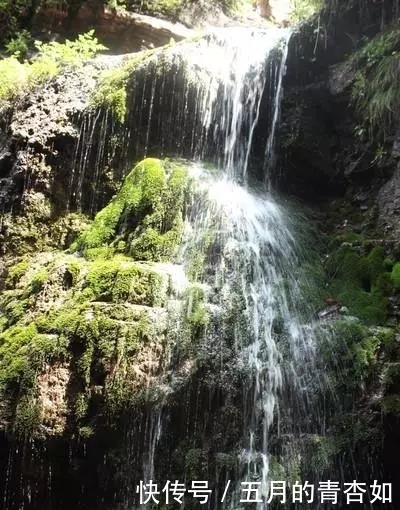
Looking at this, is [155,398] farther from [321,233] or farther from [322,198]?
[322,198]

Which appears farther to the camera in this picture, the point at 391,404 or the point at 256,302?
the point at 256,302

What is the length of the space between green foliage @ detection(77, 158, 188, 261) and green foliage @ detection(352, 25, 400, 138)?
2.58 m

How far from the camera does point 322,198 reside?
24.1 feet

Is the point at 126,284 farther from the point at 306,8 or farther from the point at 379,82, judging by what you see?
the point at 306,8

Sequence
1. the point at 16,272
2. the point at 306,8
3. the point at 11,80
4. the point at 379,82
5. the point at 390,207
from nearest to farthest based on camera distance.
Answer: the point at 16,272 < the point at 390,207 < the point at 379,82 < the point at 11,80 < the point at 306,8

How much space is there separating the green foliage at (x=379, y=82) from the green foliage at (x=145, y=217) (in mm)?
2581

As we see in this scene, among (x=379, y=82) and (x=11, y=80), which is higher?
(x=11, y=80)

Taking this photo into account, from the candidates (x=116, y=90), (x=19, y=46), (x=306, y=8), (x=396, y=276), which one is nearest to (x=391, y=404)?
(x=396, y=276)

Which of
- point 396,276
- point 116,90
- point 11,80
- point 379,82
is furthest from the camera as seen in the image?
point 11,80

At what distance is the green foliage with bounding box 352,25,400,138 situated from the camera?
6.50m

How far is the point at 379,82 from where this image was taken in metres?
6.68

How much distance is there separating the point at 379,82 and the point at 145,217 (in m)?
3.45

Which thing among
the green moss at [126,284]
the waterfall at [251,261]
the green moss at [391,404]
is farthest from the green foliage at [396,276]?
the green moss at [126,284]

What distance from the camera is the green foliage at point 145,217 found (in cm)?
549
